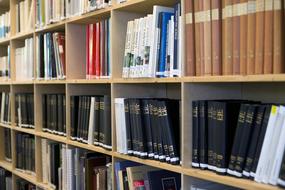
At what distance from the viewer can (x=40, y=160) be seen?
114 inches

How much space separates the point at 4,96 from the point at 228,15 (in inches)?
109

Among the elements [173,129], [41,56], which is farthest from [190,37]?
[41,56]

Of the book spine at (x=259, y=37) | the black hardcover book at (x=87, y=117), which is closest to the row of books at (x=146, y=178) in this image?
the black hardcover book at (x=87, y=117)

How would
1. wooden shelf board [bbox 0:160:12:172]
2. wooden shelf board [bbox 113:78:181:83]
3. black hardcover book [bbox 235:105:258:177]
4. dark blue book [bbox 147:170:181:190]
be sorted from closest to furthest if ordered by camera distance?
black hardcover book [bbox 235:105:258:177] < wooden shelf board [bbox 113:78:181:83] < dark blue book [bbox 147:170:181:190] < wooden shelf board [bbox 0:160:12:172]

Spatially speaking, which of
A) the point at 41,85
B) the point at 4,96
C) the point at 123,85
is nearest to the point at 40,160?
the point at 41,85

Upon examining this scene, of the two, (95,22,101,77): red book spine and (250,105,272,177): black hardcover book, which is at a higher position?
(95,22,101,77): red book spine

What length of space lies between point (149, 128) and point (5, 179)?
2.38 metres

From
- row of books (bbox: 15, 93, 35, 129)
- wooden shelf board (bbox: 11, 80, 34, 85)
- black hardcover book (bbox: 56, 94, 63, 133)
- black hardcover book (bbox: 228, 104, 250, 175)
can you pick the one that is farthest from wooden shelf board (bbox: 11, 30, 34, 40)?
black hardcover book (bbox: 228, 104, 250, 175)

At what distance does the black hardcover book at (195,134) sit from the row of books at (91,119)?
64cm

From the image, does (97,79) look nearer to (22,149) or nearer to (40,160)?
(40,160)

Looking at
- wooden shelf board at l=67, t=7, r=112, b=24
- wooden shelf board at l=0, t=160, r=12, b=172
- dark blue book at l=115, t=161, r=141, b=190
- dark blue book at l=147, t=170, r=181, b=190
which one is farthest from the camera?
wooden shelf board at l=0, t=160, r=12, b=172

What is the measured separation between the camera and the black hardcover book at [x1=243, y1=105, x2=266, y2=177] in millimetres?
1239

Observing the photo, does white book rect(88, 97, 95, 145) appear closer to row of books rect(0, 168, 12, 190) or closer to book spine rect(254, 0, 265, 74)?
book spine rect(254, 0, 265, 74)

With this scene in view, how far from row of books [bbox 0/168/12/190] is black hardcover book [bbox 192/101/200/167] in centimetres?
252
